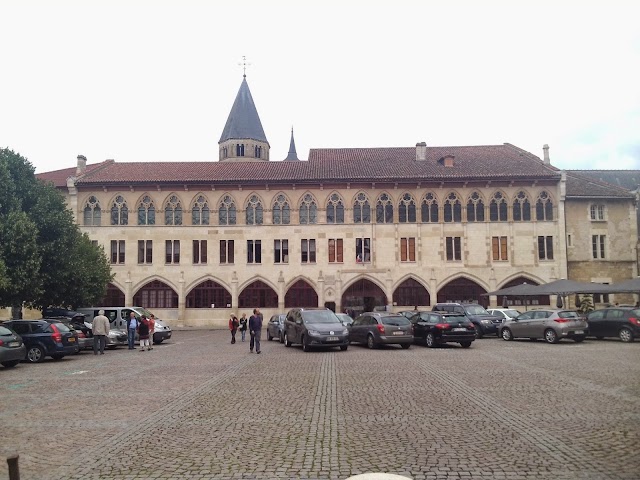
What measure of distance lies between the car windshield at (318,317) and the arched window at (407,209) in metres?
24.9

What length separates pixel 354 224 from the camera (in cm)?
4884

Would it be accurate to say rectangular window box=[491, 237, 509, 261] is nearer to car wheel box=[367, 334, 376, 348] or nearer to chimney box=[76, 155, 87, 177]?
car wheel box=[367, 334, 376, 348]

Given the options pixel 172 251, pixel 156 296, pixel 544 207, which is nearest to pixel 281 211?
pixel 172 251

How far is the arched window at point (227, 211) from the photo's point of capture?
162 feet

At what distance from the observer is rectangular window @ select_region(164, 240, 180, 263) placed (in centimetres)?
4916

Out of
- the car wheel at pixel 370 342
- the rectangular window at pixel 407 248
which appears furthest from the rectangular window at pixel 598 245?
the car wheel at pixel 370 342

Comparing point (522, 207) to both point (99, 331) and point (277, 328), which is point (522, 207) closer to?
point (277, 328)

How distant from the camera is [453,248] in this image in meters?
48.4

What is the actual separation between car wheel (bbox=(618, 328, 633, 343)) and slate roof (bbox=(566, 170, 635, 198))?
82.1ft

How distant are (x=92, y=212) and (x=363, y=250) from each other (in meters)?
22.2

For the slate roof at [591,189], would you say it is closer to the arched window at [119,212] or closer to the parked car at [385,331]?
the parked car at [385,331]

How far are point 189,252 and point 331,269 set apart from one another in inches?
453

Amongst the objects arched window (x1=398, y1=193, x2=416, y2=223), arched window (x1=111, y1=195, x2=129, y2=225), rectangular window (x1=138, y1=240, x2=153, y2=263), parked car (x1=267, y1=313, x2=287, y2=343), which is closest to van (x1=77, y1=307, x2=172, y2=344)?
parked car (x1=267, y1=313, x2=287, y2=343)

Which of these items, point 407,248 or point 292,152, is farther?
point 292,152
